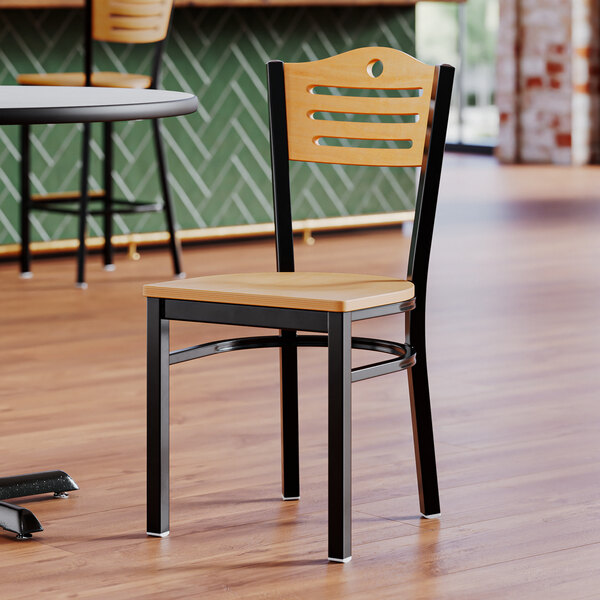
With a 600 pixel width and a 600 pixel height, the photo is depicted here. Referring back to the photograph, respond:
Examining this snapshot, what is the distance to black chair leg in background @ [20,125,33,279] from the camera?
5051mm

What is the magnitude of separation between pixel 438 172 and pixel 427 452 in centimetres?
48

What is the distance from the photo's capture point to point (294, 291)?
2.12 m

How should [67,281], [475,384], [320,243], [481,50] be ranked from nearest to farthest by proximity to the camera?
[475,384] → [67,281] → [320,243] → [481,50]

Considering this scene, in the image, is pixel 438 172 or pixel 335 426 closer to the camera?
pixel 335 426

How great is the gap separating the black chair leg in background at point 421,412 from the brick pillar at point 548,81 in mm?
7774

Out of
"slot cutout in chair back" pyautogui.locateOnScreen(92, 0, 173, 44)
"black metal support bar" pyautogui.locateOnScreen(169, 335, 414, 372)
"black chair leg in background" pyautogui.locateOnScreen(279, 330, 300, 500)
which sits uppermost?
"slot cutout in chair back" pyautogui.locateOnScreen(92, 0, 173, 44)

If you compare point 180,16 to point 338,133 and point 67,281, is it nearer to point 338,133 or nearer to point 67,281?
point 67,281

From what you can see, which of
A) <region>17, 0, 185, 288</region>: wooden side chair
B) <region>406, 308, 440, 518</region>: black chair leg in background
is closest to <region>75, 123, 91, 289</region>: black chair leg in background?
<region>17, 0, 185, 288</region>: wooden side chair

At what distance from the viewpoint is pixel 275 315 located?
2.09 metres

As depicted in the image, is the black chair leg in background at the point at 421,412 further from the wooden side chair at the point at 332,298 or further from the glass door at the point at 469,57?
the glass door at the point at 469,57

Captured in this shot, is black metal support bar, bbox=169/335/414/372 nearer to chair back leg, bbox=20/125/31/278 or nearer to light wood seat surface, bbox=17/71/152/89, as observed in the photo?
light wood seat surface, bbox=17/71/152/89

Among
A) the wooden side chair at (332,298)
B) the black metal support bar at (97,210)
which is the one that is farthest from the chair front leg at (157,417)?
the black metal support bar at (97,210)

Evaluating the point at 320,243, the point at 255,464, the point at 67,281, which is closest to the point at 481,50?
the point at 320,243

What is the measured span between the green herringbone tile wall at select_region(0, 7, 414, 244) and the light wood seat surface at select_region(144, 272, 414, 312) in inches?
128
